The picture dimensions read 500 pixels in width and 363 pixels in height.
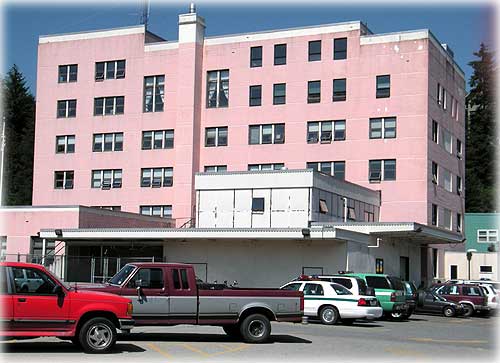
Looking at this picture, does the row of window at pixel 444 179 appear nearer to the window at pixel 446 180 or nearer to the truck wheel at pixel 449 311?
the window at pixel 446 180

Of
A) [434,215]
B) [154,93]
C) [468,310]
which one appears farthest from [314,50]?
[468,310]

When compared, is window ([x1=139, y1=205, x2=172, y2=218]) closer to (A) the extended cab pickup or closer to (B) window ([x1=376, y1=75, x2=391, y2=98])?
(B) window ([x1=376, y1=75, x2=391, y2=98])

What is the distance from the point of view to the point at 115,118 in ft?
206

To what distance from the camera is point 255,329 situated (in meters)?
20.2

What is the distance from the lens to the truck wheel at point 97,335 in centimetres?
1666

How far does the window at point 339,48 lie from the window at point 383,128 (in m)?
5.29

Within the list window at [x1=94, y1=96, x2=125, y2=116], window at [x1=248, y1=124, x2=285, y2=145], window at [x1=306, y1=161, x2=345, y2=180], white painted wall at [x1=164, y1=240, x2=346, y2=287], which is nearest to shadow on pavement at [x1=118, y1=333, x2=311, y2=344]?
white painted wall at [x1=164, y1=240, x2=346, y2=287]

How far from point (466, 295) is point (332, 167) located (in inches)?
810

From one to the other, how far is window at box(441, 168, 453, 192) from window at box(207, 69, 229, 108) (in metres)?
17.2

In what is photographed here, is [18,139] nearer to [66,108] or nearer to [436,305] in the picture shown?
Answer: [66,108]

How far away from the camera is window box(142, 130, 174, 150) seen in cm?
6147

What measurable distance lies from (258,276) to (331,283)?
45.9 feet

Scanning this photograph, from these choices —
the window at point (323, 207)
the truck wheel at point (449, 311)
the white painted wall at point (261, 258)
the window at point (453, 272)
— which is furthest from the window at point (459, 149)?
the truck wheel at point (449, 311)

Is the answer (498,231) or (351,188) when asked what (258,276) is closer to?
(351,188)
